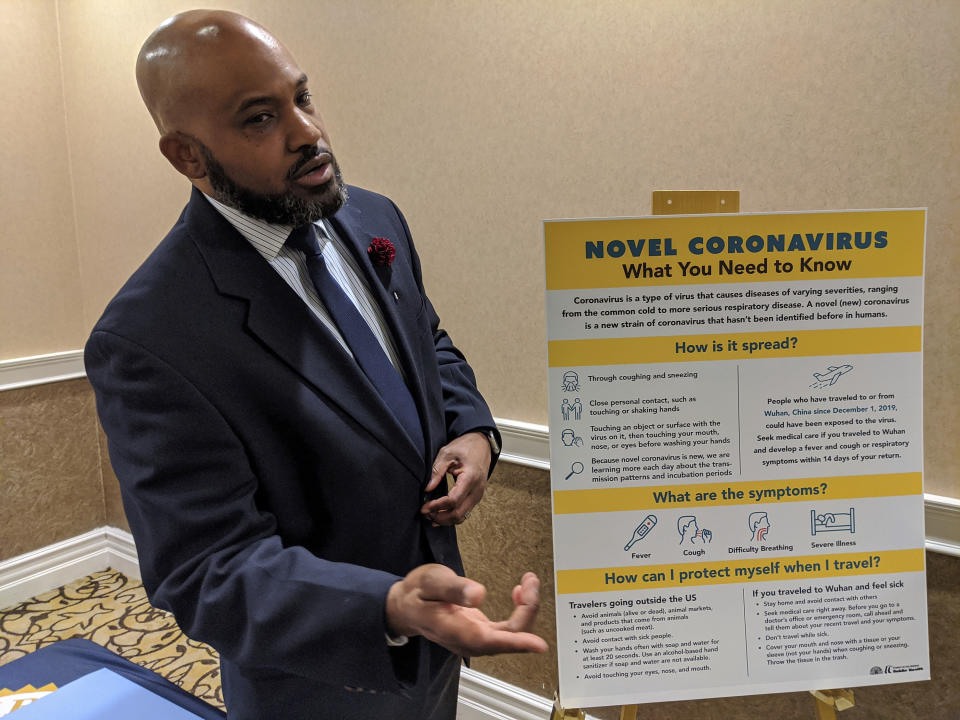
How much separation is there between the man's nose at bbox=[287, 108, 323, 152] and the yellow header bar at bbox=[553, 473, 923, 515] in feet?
2.49

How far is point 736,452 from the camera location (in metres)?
1.37

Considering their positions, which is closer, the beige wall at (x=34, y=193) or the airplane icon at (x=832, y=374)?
the airplane icon at (x=832, y=374)

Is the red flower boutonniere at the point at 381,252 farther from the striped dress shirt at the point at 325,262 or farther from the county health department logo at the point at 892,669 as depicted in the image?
the county health department logo at the point at 892,669

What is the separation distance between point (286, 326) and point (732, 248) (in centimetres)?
80

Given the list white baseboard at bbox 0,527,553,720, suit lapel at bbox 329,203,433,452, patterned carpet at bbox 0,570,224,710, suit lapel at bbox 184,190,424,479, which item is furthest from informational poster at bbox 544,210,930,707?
patterned carpet at bbox 0,570,224,710

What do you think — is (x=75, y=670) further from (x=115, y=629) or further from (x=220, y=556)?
(x=220, y=556)

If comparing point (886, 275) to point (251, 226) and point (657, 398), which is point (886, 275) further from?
point (251, 226)

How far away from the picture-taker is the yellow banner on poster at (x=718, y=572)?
1.38 metres

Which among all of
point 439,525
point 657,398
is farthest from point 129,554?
point 657,398

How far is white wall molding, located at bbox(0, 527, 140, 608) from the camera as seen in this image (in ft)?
10.8

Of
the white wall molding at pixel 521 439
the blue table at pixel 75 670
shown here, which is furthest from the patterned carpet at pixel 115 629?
the blue table at pixel 75 670

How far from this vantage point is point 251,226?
1.23m

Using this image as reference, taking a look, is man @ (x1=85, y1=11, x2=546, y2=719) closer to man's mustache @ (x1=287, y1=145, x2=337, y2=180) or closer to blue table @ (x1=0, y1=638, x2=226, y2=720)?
man's mustache @ (x1=287, y1=145, x2=337, y2=180)

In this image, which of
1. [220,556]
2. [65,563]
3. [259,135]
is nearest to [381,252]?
[259,135]
